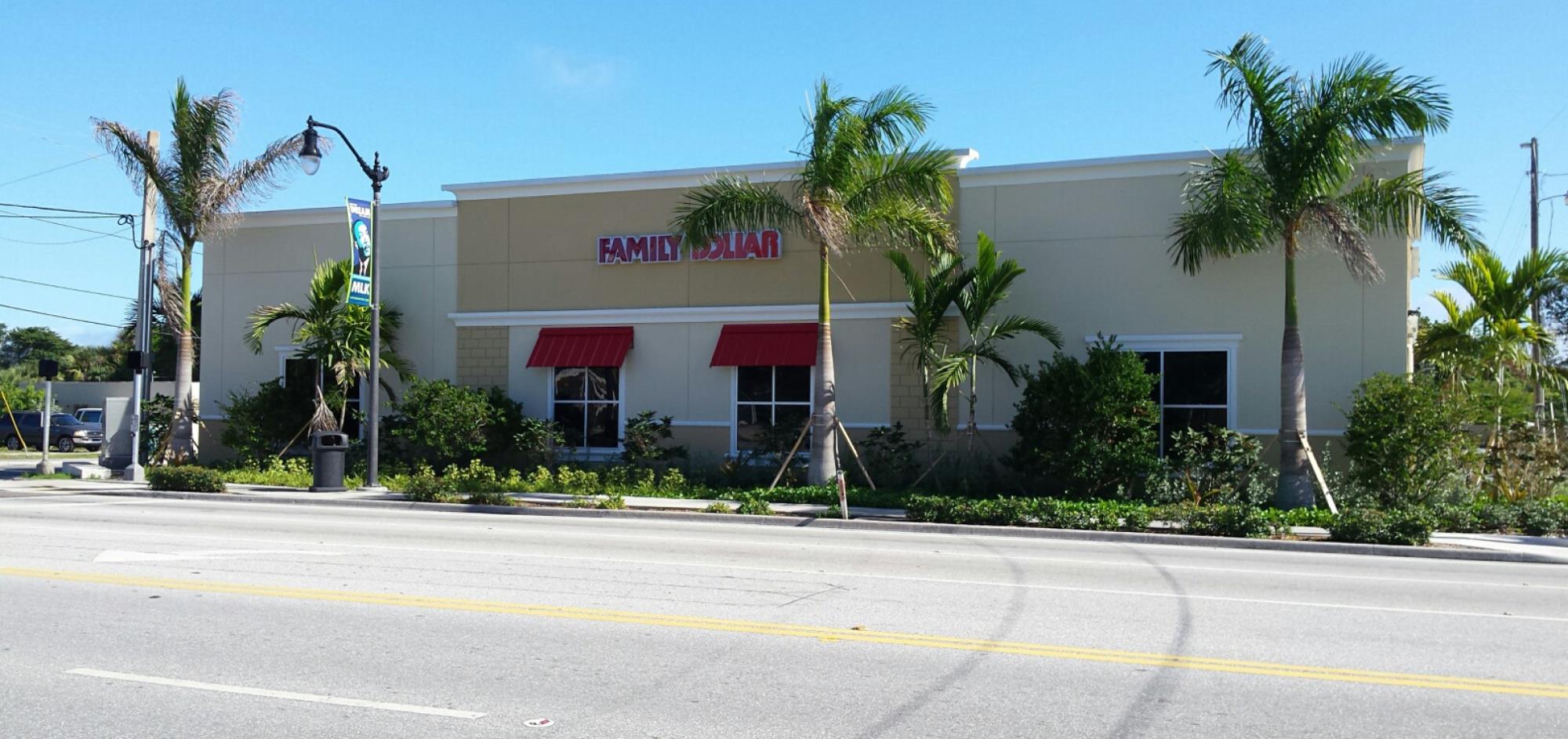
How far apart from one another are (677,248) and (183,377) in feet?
35.9

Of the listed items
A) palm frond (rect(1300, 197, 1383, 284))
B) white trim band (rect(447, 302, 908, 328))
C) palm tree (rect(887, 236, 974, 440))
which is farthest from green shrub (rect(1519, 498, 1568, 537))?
white trim band (rect(447, 302, 908, 328))

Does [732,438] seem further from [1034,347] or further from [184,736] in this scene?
[184,736]

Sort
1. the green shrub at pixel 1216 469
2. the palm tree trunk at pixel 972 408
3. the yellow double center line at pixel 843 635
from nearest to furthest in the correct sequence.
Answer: the yellow double center line at pixel 843 635
the green shrub at pixel 1216 469
the palm tree trunk at pixel 972 408

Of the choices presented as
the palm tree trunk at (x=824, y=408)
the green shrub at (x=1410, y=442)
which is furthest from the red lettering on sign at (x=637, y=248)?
the green shrub at (x=1410, y=442)

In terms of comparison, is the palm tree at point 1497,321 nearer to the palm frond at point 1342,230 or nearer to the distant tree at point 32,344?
the palm frond at point 1342,230

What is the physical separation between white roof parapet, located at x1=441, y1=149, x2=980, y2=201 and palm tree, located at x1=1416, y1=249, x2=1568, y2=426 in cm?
867

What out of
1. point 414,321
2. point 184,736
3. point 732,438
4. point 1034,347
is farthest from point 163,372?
point 184,736

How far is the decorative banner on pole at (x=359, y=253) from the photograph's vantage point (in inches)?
A: 843

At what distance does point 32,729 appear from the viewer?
19.3 ft

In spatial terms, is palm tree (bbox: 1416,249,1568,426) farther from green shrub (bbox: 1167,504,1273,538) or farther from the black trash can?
the black trash can

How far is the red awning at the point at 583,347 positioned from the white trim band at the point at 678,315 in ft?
0.69

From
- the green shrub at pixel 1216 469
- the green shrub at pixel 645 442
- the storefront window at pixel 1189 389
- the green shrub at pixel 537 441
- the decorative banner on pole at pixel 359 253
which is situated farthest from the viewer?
the green shrub at pixel 537 441

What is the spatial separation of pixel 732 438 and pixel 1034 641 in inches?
581

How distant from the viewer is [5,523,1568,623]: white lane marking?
31.6ft
